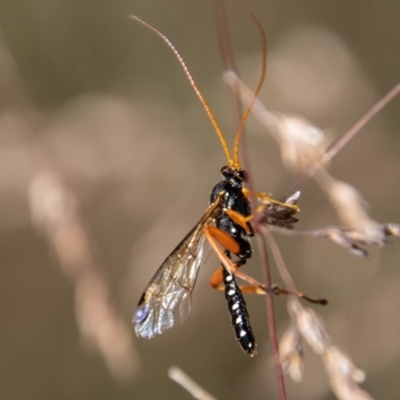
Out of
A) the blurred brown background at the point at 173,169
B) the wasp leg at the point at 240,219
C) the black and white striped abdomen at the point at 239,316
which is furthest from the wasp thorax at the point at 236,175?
the blurred brown background at the point at 173,169

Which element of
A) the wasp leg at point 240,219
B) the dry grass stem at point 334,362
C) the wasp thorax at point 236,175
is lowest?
the wasp leg at point 240,219

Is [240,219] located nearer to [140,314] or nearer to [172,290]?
[172,290]

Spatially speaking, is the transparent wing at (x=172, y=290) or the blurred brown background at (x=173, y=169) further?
the blurred brown background at (x=173, y=169)

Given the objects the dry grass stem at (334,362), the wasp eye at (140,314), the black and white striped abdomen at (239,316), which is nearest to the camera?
the dry grass stem at (334,362)

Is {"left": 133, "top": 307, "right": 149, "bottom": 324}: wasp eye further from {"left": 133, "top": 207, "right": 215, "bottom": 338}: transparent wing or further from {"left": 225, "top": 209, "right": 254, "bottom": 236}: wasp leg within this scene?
{"left": 225, "top": 209, "right": 254, "bottom": 236}: wasp leg

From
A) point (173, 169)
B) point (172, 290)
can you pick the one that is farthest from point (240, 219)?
point (173, 169)

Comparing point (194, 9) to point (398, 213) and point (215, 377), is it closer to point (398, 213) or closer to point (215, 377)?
point (398, 213)

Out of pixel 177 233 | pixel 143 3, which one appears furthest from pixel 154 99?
pixel 177 233

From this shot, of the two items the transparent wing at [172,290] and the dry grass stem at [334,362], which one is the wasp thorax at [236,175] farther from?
the dry grass stem at [334,362]
